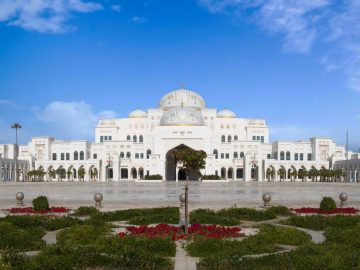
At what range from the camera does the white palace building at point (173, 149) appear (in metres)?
84.9

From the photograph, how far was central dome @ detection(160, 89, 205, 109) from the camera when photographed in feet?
333

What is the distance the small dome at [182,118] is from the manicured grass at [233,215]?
220 ft

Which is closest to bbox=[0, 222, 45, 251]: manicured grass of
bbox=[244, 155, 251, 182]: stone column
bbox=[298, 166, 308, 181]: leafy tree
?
bbox=[244, 155, 251, 182]: stone column

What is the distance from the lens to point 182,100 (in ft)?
333

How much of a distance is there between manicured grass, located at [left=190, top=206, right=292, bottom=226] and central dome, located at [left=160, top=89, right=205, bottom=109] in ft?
269

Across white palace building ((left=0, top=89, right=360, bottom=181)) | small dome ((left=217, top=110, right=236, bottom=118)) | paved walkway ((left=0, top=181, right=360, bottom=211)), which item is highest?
small dome ((left=217, top=110, right=236, bottom=118))

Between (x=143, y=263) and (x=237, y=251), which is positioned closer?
(x=143, y=263)

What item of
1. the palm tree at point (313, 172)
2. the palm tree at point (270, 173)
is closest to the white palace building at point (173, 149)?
the palm tree at point (270, 173)

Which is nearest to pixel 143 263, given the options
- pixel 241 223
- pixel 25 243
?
pixel 25 243

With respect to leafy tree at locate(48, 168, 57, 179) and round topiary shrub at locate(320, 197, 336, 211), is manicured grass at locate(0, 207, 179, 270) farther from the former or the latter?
leafy tree at locate(48, 168, 57, 179)

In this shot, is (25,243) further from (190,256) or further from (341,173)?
(341,173)

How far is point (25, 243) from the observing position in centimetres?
1080

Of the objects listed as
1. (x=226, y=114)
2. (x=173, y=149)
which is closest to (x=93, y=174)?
(x=173, y=149)

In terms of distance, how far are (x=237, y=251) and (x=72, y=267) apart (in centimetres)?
351
